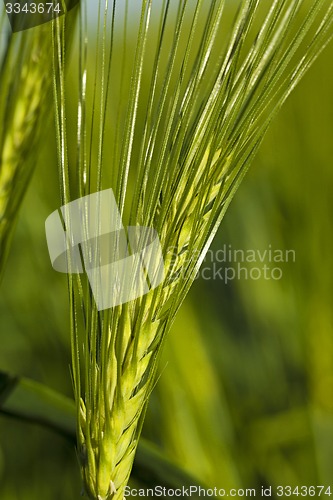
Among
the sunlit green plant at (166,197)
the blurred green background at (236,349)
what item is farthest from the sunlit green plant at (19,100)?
the blurred green background at (236,349)

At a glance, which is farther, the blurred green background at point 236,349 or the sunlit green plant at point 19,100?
the blurred green background at point 236,349

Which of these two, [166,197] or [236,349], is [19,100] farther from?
[236,349]

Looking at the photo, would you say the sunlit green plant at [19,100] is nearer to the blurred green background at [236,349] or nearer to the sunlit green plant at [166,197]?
the sunlit green plant at [166,197]

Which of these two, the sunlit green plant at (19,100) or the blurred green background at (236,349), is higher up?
the sunlit green plant at (19,100)

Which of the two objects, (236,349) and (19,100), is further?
(236,349)

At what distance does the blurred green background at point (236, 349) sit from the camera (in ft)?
1.88

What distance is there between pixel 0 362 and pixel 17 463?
0.09 meters

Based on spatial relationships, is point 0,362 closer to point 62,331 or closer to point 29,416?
point 62,331

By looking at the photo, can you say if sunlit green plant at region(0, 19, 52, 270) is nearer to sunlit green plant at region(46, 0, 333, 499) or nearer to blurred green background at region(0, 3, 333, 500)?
sunlit green plant at region(46, 0, 333, 499)

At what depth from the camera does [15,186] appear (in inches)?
15.8

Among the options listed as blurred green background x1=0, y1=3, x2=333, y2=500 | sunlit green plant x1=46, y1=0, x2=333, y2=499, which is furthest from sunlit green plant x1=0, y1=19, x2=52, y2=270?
blurred green background x1=0, y1=3, x2=333, y2=500

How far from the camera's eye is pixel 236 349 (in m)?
0.59

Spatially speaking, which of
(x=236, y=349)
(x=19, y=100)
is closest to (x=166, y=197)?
(x=19, y=100)

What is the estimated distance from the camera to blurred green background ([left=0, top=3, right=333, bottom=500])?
0.57 meters
